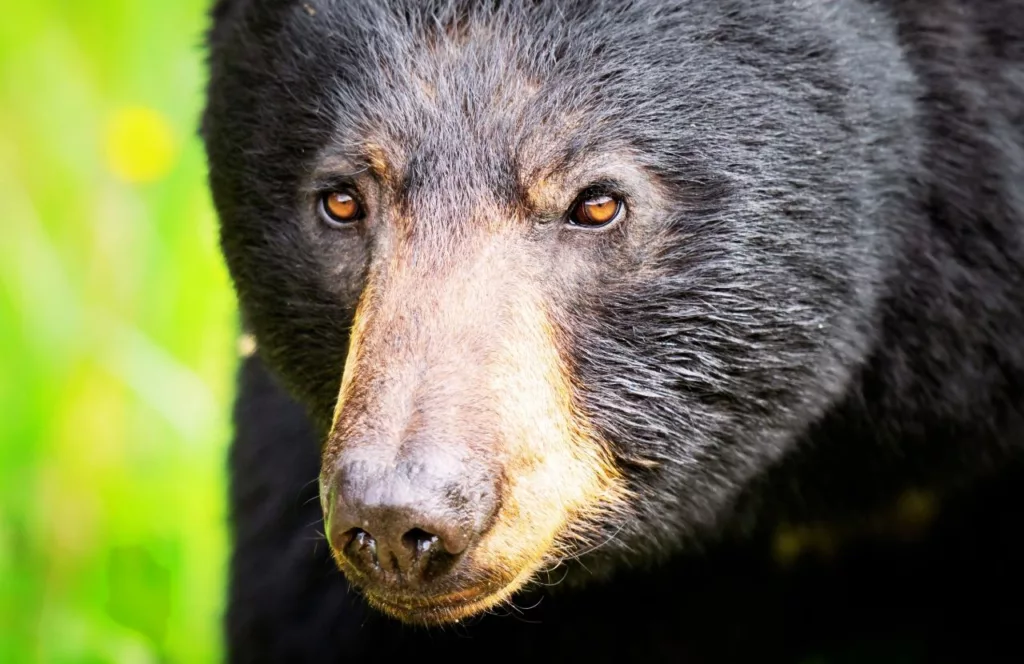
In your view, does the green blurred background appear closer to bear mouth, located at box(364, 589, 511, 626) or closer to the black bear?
the black bear

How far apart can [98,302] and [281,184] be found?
7.60 feet

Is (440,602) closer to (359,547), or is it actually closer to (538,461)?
(359,547)

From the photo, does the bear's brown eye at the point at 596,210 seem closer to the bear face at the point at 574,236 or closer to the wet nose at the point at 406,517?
the bear face at the point at 574,236

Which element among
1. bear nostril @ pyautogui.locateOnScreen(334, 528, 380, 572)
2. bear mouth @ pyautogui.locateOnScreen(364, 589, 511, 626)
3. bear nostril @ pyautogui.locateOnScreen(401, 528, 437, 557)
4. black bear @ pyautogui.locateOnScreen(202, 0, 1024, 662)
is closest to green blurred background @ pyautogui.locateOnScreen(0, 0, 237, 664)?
black bear @ pyautogui.locateOnScreen(202, 0, 1024, 662)

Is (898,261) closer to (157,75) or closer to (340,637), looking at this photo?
(340,637)

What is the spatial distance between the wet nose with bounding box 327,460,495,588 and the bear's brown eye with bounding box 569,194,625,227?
66 cm

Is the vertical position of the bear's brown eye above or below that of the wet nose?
above

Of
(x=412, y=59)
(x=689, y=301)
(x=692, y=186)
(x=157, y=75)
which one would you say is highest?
(x=412, y=59)

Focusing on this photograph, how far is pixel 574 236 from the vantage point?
9.96 ft

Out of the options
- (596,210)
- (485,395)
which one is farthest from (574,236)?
(485,395)

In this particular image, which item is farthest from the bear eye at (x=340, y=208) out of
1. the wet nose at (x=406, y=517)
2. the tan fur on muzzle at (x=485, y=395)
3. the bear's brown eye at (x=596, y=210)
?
the wet nose at (x=406, y=517)

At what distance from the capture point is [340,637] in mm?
3902

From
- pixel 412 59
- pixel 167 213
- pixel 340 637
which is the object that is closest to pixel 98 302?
pixel 167 213

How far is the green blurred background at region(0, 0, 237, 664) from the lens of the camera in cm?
477
